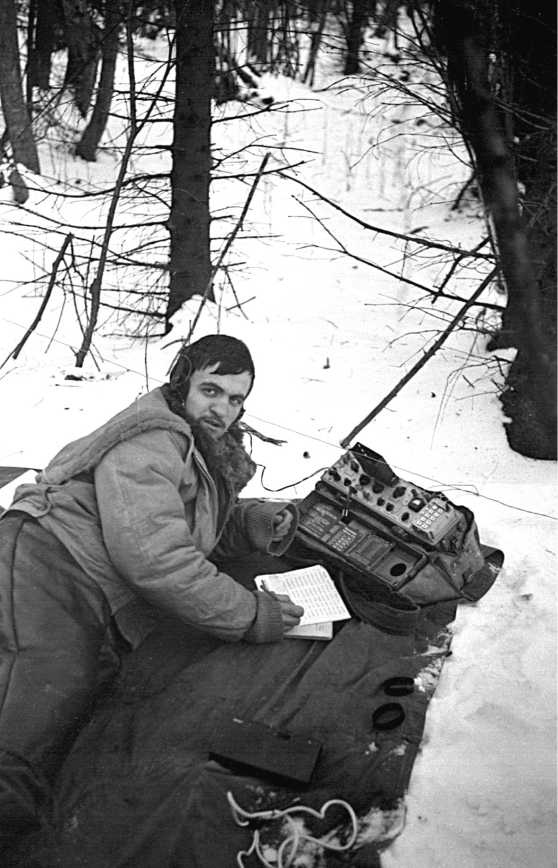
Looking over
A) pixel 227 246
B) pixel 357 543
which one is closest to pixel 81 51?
pixel 227 246

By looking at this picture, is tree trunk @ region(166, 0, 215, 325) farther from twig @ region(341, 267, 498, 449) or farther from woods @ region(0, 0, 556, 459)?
twig @ region(341, 267, 498, 449)

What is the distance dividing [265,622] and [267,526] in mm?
302

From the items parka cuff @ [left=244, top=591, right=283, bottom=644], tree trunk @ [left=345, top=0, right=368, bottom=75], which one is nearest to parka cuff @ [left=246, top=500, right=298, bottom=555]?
parka cuff @ [left=244, top=591, right=283, bottom=644]

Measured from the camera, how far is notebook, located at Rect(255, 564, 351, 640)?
69.2 inches

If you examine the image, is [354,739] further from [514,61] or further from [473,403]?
[514,61]

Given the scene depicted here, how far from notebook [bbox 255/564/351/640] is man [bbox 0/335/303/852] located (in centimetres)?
5

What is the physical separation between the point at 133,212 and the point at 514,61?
1.05m

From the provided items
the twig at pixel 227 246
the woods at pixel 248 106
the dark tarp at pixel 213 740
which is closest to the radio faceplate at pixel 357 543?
the dark tarp at pixel 213 740

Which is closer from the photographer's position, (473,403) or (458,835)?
(458,835)

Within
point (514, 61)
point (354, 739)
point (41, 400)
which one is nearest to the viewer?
point (514, 61)

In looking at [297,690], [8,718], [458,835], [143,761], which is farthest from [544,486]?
[8,718]

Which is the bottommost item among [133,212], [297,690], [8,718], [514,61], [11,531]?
[297,690]

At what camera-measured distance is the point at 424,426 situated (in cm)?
204

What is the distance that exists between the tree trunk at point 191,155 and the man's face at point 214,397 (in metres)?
0.25
